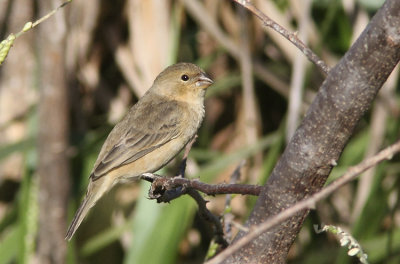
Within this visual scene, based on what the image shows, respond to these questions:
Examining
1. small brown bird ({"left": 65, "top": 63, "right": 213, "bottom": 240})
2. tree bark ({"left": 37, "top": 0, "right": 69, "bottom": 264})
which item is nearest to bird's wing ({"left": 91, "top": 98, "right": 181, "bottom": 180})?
small brown bird ({"left": 65, "top": 63, "right": 213, "bottom": 240})

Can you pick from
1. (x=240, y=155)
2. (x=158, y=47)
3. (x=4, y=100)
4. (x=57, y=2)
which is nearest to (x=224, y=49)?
(x=158, y=47)

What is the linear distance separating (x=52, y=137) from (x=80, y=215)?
1240 millimetres

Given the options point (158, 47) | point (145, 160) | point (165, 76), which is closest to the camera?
point (145, 160)

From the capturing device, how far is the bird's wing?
3.78 m

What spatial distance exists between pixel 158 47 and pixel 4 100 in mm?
1443

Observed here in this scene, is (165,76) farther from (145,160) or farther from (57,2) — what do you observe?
(57,2)

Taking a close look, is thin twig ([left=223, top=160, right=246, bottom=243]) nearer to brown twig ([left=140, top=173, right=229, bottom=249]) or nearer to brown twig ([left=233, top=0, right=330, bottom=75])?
brown twig ([left=140, top=173, right=229, bottom=249])

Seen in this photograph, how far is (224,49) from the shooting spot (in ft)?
17.1

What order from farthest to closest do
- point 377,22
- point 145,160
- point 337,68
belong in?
point 145,160
point 337,68
point 377,22

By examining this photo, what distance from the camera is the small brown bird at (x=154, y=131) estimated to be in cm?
374

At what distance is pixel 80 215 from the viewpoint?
3.50 meters

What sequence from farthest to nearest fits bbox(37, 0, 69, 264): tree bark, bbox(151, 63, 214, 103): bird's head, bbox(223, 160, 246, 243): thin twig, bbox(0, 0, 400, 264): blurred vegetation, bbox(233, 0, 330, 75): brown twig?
bbox(0, 0, 400, 264): blurred vegetation → bbox(37, 0, 69, 264): tree bark → bbox(151, 63, 214, 103): bird's head → bbox(223, 160, 246, 243): thin twig → bbox(233, 0, 330, 75): brown twig

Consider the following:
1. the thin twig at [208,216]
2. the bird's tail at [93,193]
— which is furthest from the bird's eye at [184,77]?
the thin twig at [208,216]

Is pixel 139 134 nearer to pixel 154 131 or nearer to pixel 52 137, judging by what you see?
pixel 154 131
